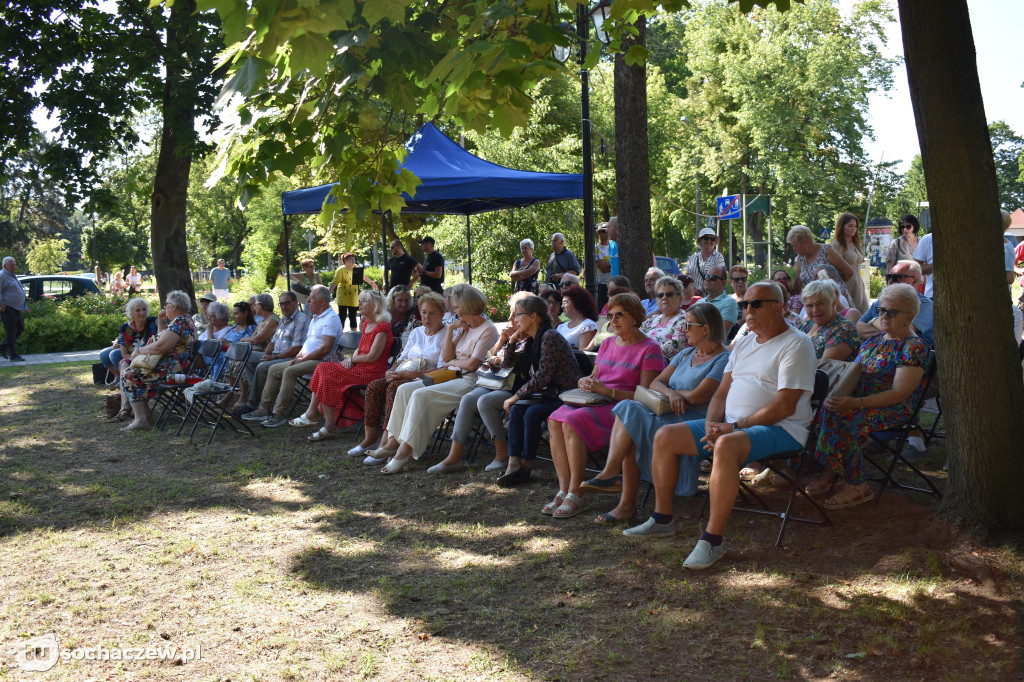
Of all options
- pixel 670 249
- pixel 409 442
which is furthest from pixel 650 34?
pixel 409 442

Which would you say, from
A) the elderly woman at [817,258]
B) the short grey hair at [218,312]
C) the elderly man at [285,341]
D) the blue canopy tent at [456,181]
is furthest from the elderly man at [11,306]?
the elderly woman at [817,258]

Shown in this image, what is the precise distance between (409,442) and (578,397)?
6.17 feet

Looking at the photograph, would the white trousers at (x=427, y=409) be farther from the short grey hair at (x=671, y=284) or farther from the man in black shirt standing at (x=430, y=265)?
the man in black shirt standing at (x=430, y=265)

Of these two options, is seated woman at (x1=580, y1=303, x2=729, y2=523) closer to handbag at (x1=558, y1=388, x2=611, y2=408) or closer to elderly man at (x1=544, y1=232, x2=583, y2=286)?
handbag at (x1=558, y1=388, x2=611, y2=408)

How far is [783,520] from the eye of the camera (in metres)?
4.84

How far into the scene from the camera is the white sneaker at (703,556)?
181 inches

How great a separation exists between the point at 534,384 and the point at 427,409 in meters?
1.19

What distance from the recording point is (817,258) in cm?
828

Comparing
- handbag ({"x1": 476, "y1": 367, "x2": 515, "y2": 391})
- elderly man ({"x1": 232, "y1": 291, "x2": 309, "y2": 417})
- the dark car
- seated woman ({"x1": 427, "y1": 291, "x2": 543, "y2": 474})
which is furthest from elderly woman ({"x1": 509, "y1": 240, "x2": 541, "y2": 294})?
the dark car

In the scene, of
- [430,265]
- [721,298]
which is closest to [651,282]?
[721,298]

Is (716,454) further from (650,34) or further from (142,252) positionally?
(142,252)

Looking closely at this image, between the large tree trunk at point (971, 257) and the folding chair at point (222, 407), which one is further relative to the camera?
the folding chair at point (222, 407)

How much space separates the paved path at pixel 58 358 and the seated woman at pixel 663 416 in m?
13.1

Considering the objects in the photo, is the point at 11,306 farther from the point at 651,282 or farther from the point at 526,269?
the point at 651,282
